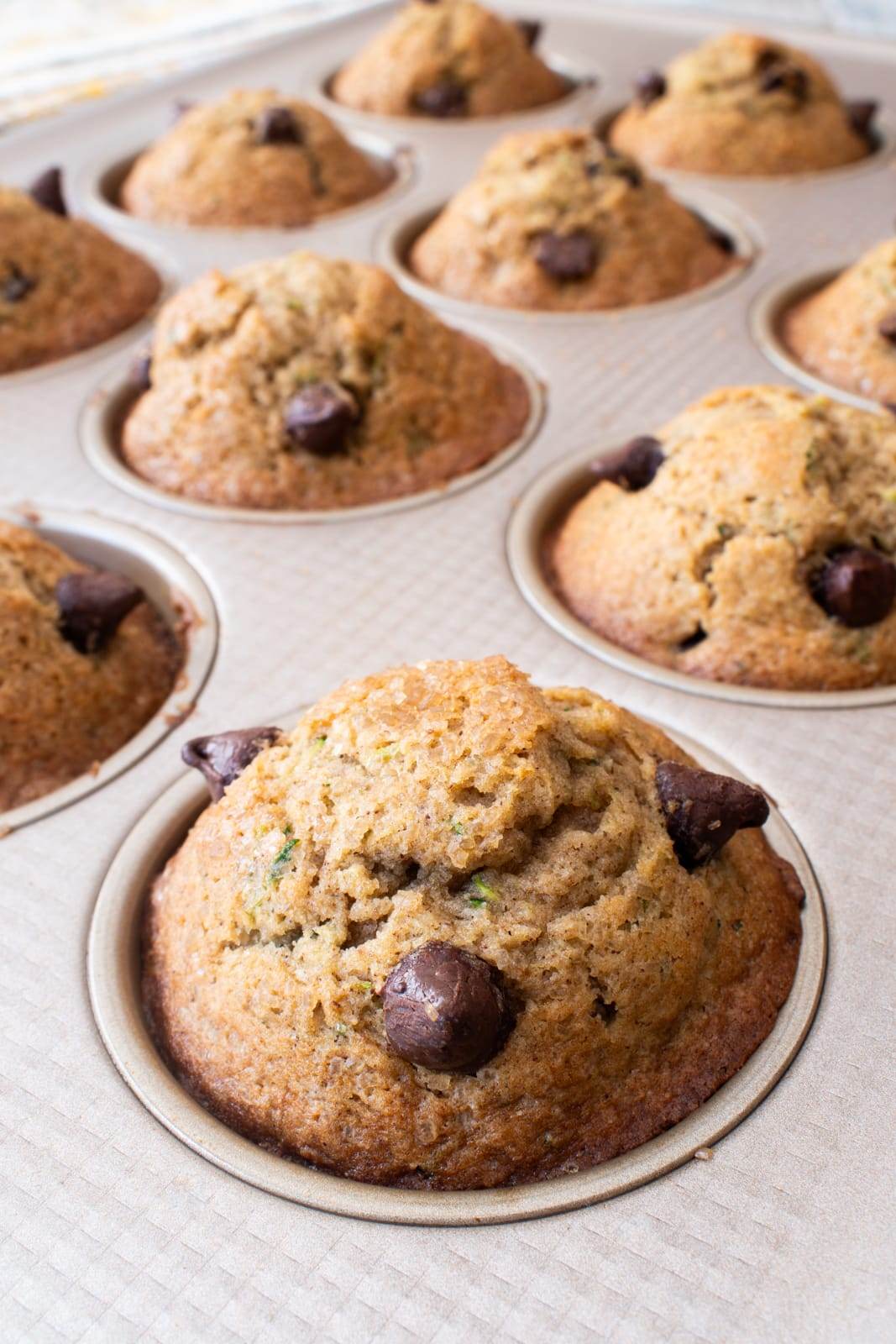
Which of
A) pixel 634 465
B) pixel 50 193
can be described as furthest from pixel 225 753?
pixel 50 193

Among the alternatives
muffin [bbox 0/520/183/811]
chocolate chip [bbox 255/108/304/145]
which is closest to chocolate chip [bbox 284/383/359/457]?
muffin [bbox 0/520/183/811]

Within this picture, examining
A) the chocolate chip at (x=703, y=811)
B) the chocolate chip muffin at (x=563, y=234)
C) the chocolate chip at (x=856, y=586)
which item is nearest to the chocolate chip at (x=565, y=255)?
the chocolate chip muffin at (x=563, y=234)

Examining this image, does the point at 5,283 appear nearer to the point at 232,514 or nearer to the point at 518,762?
the point at 232,514

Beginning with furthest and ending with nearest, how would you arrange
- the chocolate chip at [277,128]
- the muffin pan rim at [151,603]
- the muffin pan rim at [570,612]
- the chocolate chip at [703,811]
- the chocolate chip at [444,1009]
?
the chocolate chip at [277,128] → the muffin pan rim at [570,612] → the muffin pan rim at [151,603] → the chocolate chip at [703,811] → the chocolate chip at [444,1009]

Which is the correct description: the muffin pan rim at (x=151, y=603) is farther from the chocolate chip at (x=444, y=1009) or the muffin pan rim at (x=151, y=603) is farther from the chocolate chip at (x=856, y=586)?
the chocolate chip at (x=856, y=586)

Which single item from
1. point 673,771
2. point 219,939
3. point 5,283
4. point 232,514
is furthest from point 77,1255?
point 5,283

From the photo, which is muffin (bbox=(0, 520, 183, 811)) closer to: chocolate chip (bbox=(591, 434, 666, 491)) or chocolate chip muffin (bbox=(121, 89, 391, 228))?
chocolate chip (bbox=(591, 434, 666, 491))
